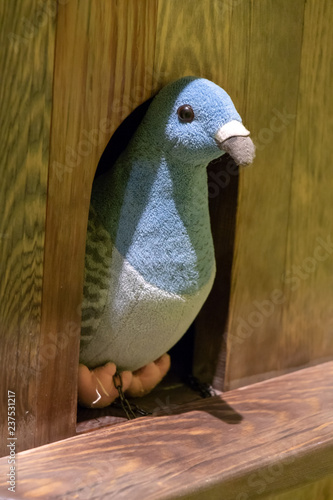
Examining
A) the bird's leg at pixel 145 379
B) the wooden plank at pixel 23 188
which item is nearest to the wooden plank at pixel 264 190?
the bird's leg at pixel 145 379

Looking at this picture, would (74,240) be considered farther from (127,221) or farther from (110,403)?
(110,403)

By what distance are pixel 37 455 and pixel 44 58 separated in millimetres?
468

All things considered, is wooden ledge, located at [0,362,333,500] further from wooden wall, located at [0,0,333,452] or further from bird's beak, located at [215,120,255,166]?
bird's beak, located at [215,120,255,166]

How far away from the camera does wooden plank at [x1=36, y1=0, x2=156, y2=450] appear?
0.76m

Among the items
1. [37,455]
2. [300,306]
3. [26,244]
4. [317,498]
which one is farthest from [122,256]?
[317,498]

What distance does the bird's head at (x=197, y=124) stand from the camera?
2.60 ft

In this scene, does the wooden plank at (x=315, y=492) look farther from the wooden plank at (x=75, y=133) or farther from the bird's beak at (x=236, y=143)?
the bird's beak at (x=236, y=143)

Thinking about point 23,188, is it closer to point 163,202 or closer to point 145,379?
point 163,202

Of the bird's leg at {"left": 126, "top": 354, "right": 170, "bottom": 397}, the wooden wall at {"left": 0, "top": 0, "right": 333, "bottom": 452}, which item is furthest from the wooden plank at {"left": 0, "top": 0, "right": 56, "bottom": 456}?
the bird's leg at {"left": 126, "top": 354, "right": 170, "bottom": 397}

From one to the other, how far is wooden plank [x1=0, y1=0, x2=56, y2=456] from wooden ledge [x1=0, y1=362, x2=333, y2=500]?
8cm

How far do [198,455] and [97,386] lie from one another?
182 millimetres

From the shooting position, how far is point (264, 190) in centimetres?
101

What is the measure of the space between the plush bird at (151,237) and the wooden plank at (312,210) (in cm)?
22

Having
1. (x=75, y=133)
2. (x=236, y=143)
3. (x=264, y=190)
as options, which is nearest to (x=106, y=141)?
(x=75, y=133)
